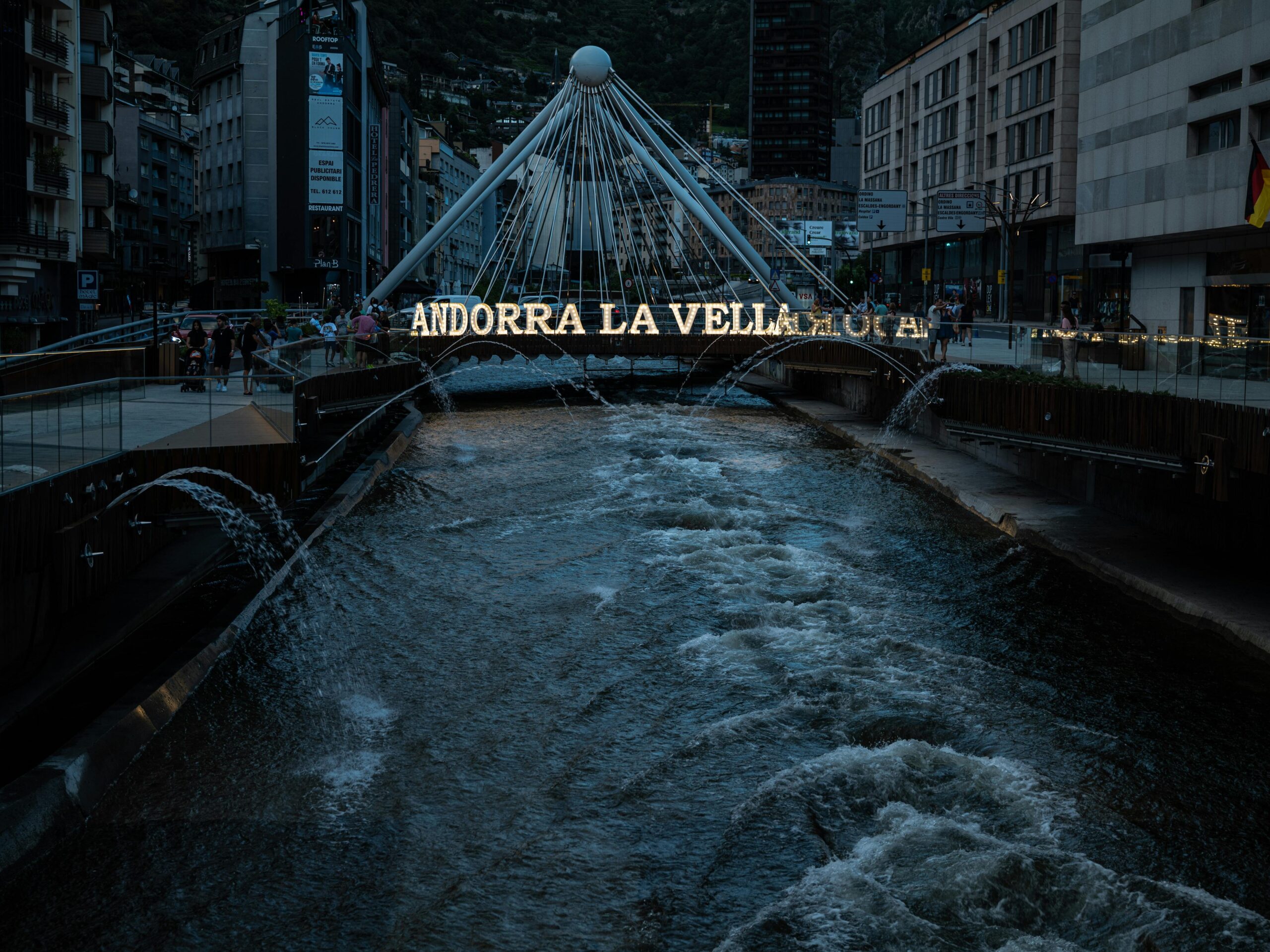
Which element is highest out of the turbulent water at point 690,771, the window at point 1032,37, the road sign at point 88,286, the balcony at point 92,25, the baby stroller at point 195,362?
the window at point 1032,37

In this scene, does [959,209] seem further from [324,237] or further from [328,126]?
[324,237]

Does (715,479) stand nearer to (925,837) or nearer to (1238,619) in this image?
(1238,619)

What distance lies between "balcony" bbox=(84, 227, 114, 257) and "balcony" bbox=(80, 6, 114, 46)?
808 cm

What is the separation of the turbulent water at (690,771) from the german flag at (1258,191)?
706 inches

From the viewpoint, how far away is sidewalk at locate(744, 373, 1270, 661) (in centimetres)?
1773

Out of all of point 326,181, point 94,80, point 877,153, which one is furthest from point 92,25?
point 877,153

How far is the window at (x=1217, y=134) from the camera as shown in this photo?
135 ft

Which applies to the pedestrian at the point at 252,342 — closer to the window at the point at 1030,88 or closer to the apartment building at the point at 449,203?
the window at the point at 1030,88

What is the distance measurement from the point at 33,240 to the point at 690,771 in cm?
4425

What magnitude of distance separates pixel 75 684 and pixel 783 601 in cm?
943

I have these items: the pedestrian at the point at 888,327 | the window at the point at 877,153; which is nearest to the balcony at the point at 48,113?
the pedestrian at the point at 888,327

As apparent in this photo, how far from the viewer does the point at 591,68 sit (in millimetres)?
59312

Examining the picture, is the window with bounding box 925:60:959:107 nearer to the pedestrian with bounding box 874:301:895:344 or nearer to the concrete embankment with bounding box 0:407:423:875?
the pedestrian with bounding box 874:301:895:344

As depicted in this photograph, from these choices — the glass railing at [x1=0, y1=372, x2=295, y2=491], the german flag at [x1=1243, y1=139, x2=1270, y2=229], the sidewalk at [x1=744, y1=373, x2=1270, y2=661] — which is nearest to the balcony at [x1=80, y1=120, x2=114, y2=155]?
the sidewalk at [x1=744, y1=373, x2=1270, y2=661]
